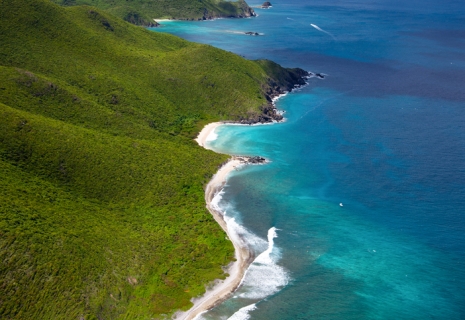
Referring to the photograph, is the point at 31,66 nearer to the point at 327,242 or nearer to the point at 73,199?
the point at 73,199

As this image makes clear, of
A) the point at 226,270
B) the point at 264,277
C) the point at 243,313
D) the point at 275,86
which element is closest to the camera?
the point at 243,313

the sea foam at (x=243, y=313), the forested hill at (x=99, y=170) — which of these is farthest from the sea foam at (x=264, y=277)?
the forested hill at (x=99, y=170)

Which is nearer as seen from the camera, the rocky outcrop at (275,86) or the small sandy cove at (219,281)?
the small sandy cove at (219,281)

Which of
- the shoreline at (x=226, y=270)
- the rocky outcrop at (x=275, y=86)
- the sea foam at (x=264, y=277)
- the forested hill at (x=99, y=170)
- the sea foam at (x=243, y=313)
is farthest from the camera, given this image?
the rocky outcrop at (x=275, y=86)

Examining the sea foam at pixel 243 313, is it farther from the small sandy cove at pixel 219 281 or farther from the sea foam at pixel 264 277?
the small sandy cove at pixel 219 281

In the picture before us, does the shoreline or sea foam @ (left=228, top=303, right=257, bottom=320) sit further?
the shoreline

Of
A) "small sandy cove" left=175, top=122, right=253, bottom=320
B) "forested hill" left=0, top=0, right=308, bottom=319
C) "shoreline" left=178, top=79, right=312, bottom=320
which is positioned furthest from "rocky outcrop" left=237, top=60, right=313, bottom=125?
"small sandy cove" left=175, top=122, right=253, bottom=320

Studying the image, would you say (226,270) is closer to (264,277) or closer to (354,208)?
(264,277)

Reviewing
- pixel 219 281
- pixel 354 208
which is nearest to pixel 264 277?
pixel 219 281

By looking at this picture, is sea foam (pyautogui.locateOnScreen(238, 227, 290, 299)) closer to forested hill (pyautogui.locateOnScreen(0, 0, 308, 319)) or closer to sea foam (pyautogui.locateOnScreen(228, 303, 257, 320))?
sea foam (pyautogui.locateOnScreen(228, 303, 257, 320))
